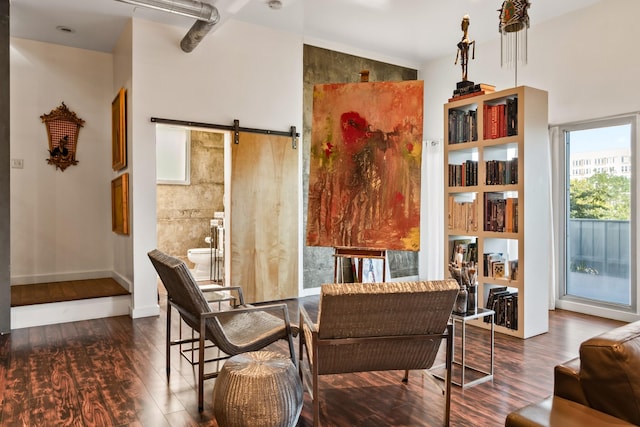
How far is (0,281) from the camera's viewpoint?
4.12 m

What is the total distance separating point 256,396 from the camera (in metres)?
2.16

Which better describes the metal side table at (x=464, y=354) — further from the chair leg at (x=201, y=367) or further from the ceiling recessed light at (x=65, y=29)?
the ceiling recessed light at (x=65, y=29)

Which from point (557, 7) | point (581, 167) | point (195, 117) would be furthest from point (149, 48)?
point (581, 167)

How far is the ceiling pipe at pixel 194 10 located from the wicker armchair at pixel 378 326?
3094 mm

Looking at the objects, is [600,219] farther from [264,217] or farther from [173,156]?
[173,156]

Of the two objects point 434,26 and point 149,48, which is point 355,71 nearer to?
point 434,26

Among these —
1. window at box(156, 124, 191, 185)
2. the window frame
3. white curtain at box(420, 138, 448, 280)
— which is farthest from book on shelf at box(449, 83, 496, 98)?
window at box(156, 124, 191, 185)

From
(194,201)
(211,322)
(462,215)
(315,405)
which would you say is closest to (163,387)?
(211,322)

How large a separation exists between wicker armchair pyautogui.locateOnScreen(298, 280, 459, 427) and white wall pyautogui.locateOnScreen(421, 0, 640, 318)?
12.5ft

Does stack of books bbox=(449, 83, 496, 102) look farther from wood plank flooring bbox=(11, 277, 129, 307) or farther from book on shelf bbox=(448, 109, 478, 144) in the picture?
wood plank flooring bbox=(11, 277, 129, 307)

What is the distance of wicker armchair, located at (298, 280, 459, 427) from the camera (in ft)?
7.20

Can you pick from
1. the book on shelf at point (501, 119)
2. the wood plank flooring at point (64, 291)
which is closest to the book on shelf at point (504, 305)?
the book on shelf at point (501, 119)

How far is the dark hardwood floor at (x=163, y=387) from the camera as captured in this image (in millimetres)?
2549

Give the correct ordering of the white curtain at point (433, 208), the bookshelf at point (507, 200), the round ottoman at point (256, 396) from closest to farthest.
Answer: the round ottoman at point (256, 396) → the bookshelf at point (507, 200) → the white curtain at point (433, 208)
